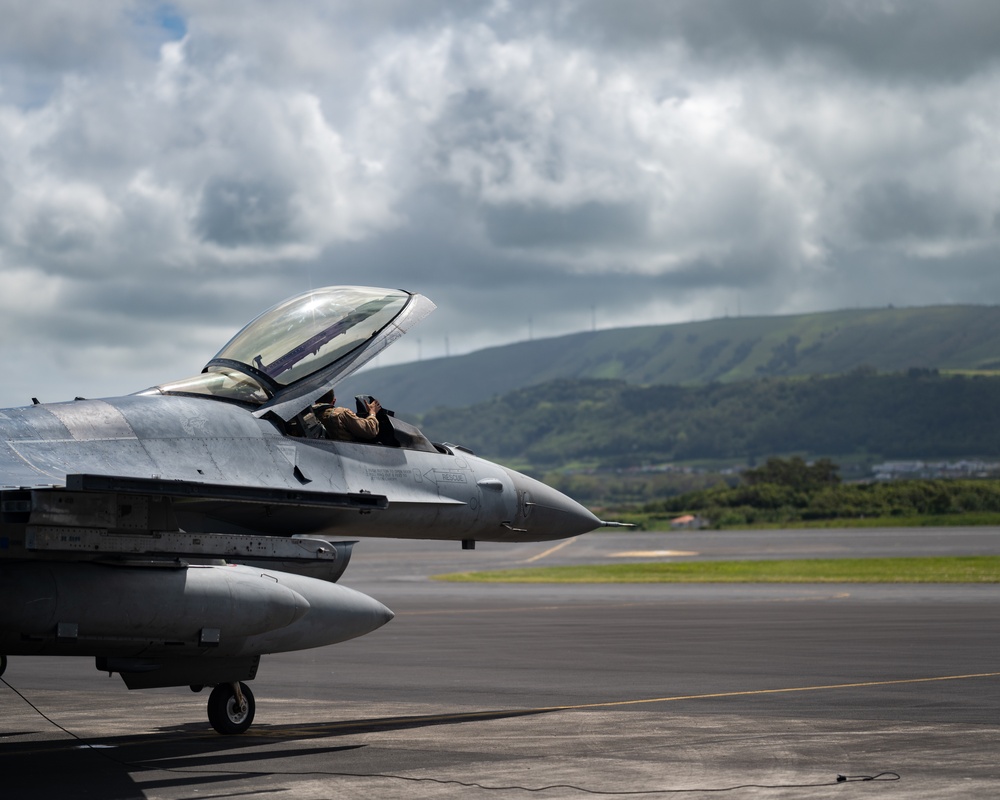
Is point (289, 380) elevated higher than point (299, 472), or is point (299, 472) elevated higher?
point (289, 380)

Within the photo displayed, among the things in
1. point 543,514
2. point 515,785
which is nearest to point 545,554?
point 543,514

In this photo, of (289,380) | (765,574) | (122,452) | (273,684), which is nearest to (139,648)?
(122,452)

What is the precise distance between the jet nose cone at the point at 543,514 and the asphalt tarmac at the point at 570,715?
2.15 meters

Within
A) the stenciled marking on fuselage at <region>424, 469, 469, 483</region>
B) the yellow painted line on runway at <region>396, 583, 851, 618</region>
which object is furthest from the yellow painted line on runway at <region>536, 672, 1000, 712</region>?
the yellow painted line on runway at <region>396, 583, 851, 618</region>

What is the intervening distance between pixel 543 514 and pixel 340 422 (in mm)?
3372

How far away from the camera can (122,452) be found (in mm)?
13250

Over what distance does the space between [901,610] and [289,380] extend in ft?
64.7

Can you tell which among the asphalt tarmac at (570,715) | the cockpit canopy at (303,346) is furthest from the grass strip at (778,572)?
the cockpit canopy at (303,346)

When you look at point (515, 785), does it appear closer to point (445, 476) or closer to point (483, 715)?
point (483, 715)

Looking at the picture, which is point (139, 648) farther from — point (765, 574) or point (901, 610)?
point (765, 574)

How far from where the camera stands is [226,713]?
14.8 meters

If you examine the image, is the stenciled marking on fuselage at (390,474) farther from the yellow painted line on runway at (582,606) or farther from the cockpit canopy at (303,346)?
the yellow painted line on runway at (582,606)

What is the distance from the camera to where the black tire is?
48.4 ft

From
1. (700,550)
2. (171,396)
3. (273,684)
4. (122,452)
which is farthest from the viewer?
(700,550)
